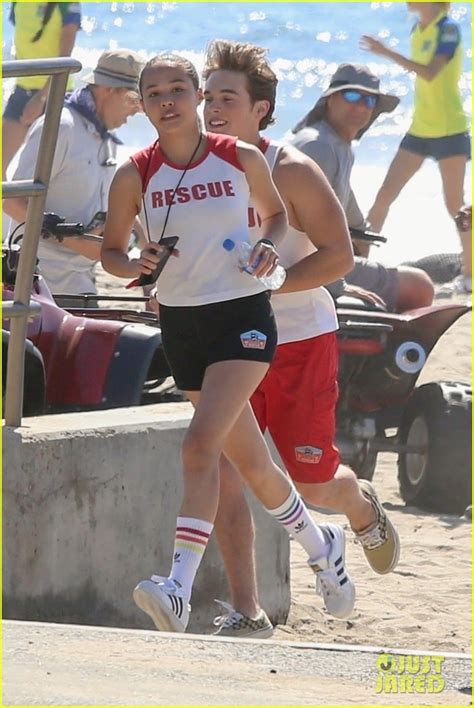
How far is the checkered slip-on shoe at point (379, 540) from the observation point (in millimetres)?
5383

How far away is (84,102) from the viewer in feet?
24.7

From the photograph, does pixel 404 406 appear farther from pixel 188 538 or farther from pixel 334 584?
pixel 188 538

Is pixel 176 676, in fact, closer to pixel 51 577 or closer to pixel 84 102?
pixel 51 577

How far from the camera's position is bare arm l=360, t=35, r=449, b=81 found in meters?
10.8

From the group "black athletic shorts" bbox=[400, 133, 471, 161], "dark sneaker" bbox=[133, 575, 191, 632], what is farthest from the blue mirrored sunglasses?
"dark sneaker" bbox=[133, 575, 191, 632]

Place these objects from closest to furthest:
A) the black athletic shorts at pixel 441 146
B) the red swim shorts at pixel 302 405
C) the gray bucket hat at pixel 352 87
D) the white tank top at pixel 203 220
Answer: the white tank top at pixel 203 220 < the red swim shorts at pixel 302 405 < the gray bucket hat at pixel 352 87 < the black athletic shorts at pixel 441 146

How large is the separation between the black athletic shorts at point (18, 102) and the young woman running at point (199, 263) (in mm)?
5814

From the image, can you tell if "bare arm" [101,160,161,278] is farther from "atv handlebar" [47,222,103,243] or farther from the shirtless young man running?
"atv handlebar" [47,222,103,243]

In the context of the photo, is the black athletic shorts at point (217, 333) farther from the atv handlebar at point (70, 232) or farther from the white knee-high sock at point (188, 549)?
the atv handlebar at point (70, 232)

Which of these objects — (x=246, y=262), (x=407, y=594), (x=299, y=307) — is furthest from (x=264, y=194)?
(x=407, y=594)

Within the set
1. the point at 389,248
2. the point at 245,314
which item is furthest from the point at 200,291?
the point at 389,248

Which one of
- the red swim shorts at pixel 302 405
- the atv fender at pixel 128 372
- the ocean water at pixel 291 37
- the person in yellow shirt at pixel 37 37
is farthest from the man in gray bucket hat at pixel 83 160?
the ocean water at pixel 291 37

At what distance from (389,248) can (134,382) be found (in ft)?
37.3

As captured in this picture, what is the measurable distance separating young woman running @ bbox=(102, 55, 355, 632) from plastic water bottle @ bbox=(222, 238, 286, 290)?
22 mm
